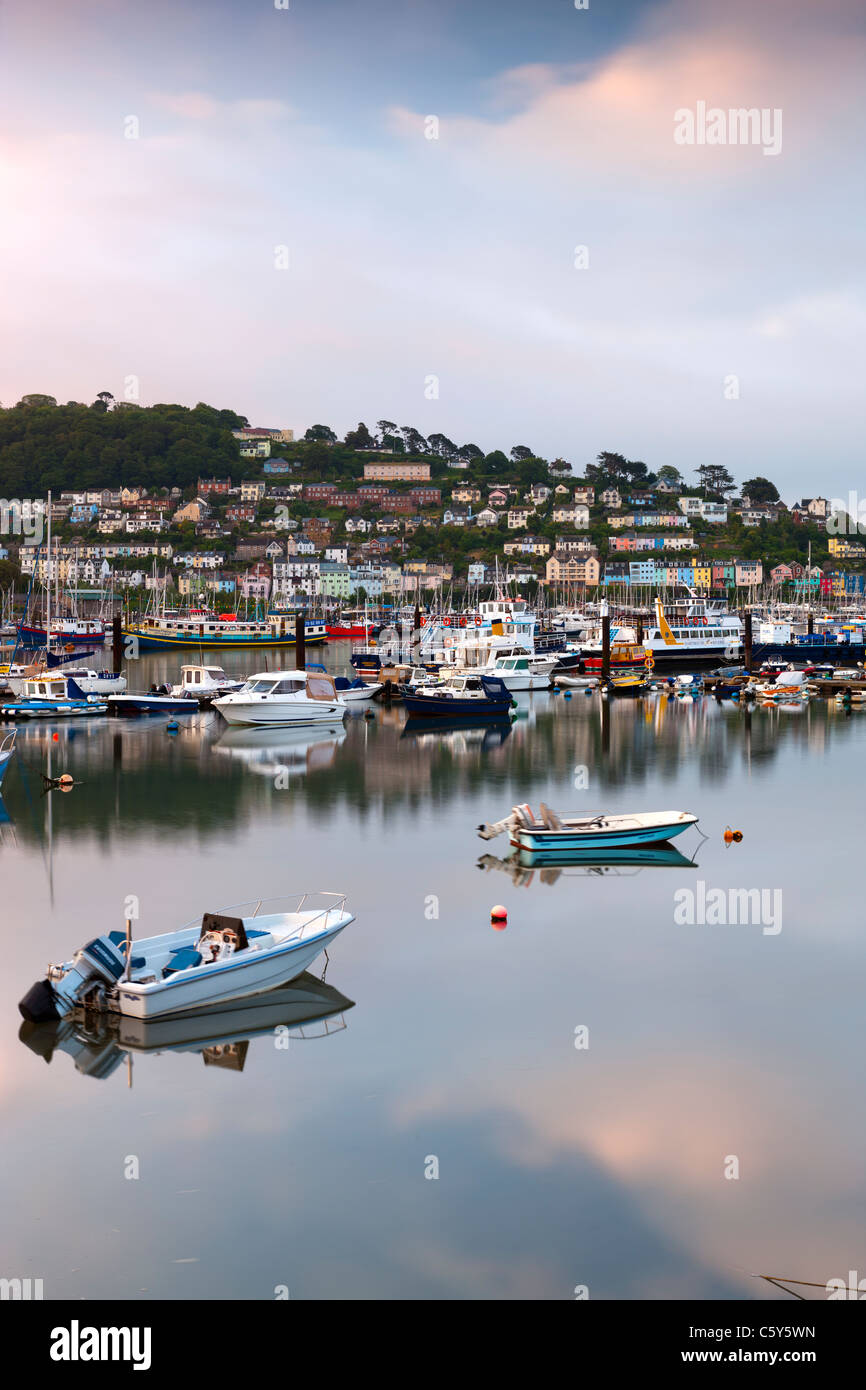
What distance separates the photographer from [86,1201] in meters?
10.3

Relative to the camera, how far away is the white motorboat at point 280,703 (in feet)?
133

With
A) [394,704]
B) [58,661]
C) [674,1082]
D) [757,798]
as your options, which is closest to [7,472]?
[58,661]

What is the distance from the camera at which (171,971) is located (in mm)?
13984

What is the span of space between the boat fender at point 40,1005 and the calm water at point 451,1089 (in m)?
0.44

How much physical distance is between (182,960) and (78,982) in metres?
1.18

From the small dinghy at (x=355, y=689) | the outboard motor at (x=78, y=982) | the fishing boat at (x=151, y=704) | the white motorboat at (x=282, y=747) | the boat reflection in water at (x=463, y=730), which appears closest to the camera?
the outboard motor at (x=78, y=982)

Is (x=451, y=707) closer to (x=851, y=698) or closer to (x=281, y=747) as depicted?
(x=281, y=747)

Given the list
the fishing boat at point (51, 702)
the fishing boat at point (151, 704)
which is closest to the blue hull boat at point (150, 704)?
the fishing boat at point (151, 704)

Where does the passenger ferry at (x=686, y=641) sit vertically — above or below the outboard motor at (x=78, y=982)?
above

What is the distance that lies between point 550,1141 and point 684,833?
1410cm

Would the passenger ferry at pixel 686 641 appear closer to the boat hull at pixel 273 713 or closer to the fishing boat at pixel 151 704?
the fishing boat at pixel 151 704

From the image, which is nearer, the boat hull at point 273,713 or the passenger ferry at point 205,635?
the boat hull at point 273,713

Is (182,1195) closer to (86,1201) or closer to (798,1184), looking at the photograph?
(86,1201)

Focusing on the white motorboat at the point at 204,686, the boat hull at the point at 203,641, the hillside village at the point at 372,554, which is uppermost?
the hillside village at the point at 372,554
